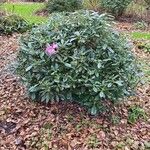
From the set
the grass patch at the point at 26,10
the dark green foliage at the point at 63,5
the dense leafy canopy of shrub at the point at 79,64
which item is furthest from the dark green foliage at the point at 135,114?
the dark green foliage at the point at 63,5

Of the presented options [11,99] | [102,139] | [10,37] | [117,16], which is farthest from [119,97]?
[117,16]

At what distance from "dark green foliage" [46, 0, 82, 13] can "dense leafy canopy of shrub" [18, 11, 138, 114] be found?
717 centimetres

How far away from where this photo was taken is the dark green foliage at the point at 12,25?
9578mm

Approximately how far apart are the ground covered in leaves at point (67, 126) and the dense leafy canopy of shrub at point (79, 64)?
20 centimetres

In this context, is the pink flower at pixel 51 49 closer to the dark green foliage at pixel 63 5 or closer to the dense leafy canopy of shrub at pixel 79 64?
the dense leafy canopy of shrub at pixel 79 64

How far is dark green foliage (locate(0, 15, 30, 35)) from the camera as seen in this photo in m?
9.58

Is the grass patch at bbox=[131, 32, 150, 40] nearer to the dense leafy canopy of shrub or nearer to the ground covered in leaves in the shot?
the ground covered in leaves

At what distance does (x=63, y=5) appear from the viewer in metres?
13.1

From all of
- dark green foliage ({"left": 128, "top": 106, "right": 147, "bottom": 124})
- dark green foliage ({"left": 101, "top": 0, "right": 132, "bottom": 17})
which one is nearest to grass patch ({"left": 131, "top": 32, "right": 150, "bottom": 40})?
dark green foliage ({"left": 101, "top": 0, "right": 132, "bottom": 17})

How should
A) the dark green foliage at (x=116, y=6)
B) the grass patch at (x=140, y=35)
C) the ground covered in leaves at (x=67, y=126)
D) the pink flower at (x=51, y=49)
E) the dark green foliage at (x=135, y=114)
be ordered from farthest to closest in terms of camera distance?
the dark green foliage at (x=116, y=6)
the grass patch at (x=140, y=35)
the dark green foliage at (x=135, y=114)
the pink flower at (x=51, y=49)
the ground covered in leaves at (x=67, y=126)

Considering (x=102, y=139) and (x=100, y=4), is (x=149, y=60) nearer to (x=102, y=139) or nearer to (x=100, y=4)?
(x=102, y=139)

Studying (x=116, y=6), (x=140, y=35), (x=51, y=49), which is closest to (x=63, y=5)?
(x=116, y=6)

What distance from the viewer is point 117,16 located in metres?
13.1

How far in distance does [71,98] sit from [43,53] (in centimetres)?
64
